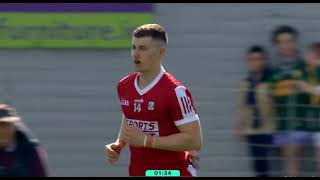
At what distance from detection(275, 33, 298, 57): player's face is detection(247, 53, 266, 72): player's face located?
0.68ft

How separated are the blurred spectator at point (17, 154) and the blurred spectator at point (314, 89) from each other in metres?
2.99

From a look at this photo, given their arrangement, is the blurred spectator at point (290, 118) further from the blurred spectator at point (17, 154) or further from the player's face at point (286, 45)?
the blurred spectator at point (17, 154)

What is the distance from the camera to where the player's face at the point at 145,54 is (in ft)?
20.1

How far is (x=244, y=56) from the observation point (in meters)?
9.77

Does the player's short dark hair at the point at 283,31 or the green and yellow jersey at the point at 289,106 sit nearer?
the green and yellow jersey at the point at 289,106

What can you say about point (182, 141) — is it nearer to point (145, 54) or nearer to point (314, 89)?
point (145, 54)

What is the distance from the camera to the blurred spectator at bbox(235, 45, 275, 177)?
892 cm

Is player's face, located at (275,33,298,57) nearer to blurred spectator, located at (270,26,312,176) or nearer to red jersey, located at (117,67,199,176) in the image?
blurred spectator, located at (270,26,312,176)

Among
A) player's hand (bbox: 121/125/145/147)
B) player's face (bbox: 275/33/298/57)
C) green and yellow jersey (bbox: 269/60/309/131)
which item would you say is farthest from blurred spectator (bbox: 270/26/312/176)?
player's hand (bbox: 121/125/145/147)

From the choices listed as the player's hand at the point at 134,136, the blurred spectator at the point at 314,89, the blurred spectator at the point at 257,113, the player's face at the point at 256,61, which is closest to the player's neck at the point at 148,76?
the player's hand at the point at 134,136

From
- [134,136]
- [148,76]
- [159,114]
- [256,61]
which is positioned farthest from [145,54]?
[256,61]

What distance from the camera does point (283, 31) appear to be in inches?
377

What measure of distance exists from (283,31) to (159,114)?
3772mm

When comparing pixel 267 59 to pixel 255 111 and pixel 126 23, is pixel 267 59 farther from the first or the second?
pixel 126 23
